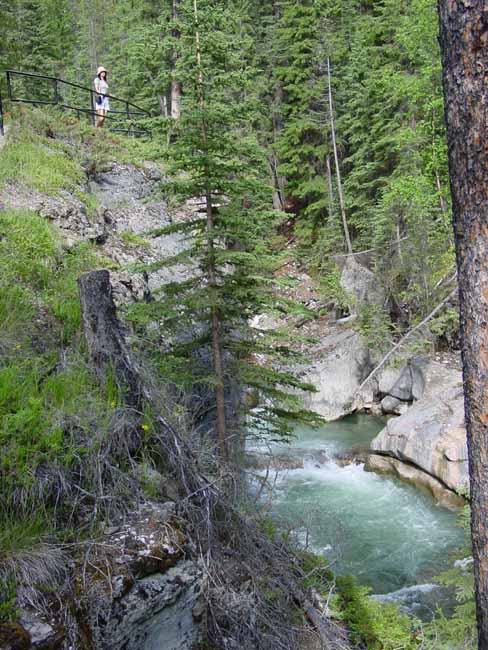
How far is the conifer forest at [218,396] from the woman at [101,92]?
0.08 metres

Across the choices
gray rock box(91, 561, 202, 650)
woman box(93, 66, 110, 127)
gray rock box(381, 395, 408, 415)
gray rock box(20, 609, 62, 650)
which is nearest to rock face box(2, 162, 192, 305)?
woman box(93, 66, 110, 127)

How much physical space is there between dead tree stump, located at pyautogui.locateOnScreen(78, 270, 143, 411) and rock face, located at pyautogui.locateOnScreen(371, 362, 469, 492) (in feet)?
26.4

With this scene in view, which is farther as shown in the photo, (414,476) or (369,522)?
(414,476)

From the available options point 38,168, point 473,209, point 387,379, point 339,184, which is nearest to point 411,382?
point 387,379

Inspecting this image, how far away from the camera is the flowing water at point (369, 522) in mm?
8477

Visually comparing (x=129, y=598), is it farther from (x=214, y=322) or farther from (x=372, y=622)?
(x=214, y=322)

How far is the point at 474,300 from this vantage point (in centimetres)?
269

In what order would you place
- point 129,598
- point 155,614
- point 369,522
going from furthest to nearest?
point 369,522
point 155,614
point 129,598

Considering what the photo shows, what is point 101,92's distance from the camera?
13.1 meters

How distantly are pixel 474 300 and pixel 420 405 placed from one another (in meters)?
11.3

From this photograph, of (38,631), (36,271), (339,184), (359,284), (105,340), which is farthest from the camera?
(339,184)

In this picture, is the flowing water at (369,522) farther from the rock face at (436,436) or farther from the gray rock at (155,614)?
the gray rock at (155,614)

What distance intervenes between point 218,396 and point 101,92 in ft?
32.9

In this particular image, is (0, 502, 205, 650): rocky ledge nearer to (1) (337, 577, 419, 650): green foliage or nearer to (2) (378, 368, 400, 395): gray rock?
(1) (337, 577, 419, 650): green foliage
